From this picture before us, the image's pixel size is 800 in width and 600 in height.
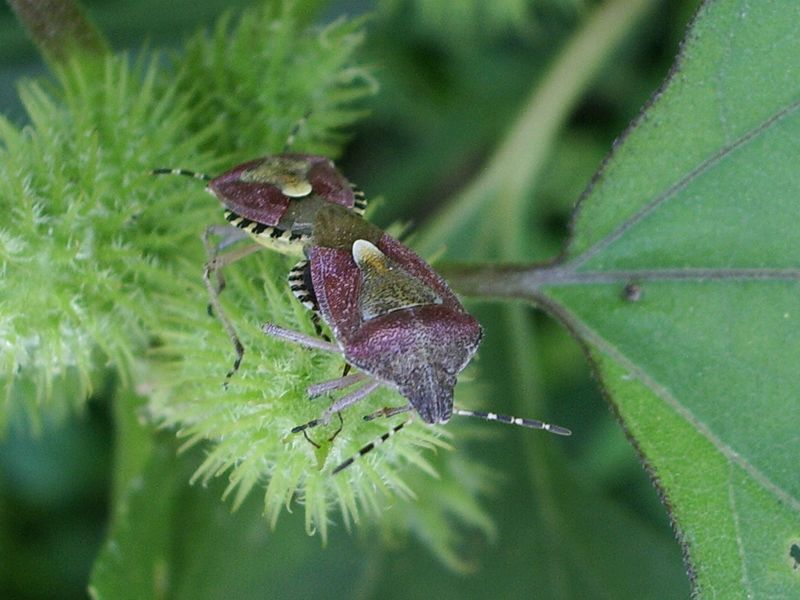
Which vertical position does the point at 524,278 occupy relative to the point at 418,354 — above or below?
above

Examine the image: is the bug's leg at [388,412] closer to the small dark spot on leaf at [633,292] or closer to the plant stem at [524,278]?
the plant stem at [524,278]

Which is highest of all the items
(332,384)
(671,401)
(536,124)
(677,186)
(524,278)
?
(536,124)

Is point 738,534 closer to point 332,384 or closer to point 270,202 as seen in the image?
point 332,384

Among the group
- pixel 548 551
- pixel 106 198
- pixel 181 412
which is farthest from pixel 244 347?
pixel 548 551

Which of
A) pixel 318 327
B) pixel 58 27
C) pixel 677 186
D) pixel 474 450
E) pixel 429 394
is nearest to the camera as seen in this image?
pixel 429 394

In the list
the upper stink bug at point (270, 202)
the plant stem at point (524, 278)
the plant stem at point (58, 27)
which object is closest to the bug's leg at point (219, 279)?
the upper stink bug at point (270, 202)

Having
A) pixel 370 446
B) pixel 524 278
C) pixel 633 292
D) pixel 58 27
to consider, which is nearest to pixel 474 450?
pixel 524 278

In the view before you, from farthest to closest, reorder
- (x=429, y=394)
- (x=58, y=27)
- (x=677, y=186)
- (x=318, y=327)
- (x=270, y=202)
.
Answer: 1. (x=58, y=27)
2. (x=677, y=186)
3. (x=270, y=202)
4. (x=318, y=327)
5. (x=429, y=394)

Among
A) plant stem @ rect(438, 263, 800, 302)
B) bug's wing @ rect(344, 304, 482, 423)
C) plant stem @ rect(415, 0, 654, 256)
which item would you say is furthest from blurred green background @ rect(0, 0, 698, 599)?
bug's wing @ rect(344, 304, 482, 423)
